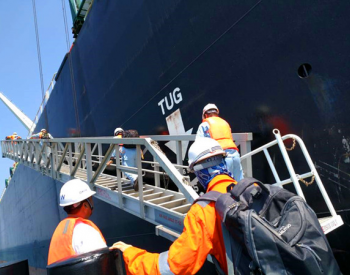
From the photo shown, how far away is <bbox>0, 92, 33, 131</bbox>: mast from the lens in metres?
17.8

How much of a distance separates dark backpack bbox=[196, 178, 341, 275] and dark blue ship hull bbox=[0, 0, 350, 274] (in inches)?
57.7

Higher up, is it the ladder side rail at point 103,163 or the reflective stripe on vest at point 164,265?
the ladder side rail at point 103,163

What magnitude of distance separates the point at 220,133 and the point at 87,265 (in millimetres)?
1756

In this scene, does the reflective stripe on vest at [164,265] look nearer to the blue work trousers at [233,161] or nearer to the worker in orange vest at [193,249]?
the worker in orange vest at [193,249]

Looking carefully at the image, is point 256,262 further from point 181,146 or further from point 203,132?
point 181,146

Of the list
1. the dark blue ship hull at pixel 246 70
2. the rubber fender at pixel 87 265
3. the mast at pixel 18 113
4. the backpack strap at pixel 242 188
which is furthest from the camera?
the mast at pixel 18 113

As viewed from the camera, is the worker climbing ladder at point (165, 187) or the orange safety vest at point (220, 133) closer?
the worker climbing ladder at point (165, 187)

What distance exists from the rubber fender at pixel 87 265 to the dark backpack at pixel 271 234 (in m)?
0.63

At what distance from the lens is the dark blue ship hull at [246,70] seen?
2.34 metres

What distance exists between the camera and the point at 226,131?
8.89 feet

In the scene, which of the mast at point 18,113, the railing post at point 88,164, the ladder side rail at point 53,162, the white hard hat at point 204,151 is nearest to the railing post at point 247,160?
the white hard hat at point 204,151

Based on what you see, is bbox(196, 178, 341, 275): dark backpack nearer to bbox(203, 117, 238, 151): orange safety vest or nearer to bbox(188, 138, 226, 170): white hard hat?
bbox(188, 138, 226, 170): white hard hat

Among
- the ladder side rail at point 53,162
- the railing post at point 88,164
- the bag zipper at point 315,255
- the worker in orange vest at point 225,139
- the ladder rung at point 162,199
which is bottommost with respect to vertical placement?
the bag zipper at point 315,255

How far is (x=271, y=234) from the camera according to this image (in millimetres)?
1006
